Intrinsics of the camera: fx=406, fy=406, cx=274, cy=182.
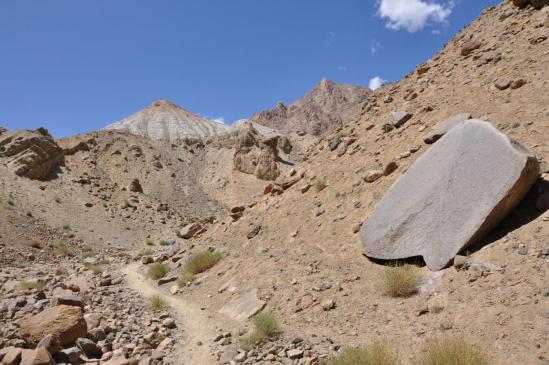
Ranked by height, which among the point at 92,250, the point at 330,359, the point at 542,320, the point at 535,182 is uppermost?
the point at 92,250

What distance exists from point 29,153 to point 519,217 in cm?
3068

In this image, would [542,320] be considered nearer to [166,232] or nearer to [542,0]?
[542,0]

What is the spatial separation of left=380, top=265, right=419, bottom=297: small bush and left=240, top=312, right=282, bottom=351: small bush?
1846 millimetres

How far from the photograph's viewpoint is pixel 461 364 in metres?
A: 3.99

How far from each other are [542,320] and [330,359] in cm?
245

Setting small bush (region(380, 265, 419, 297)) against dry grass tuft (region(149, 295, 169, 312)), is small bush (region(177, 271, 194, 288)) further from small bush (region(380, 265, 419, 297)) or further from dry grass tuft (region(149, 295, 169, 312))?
small bush (region(380, 265, 419, 297))

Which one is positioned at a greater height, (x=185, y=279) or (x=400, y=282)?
(x=185, y=279)

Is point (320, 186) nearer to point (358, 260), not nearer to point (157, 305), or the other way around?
point (358, 260)

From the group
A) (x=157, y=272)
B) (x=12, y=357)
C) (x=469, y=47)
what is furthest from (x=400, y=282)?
(x=469, y=47)

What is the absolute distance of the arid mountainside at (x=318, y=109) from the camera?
88062 millimetres

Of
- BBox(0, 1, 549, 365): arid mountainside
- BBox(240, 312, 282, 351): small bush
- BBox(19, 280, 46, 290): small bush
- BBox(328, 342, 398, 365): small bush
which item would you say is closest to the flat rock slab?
BBox(0, 1, 549, 365): arid mountainside

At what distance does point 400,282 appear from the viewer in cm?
618

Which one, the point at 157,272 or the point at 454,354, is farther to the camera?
the point at 157,272

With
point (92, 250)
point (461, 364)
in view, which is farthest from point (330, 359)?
point (92, 250)
